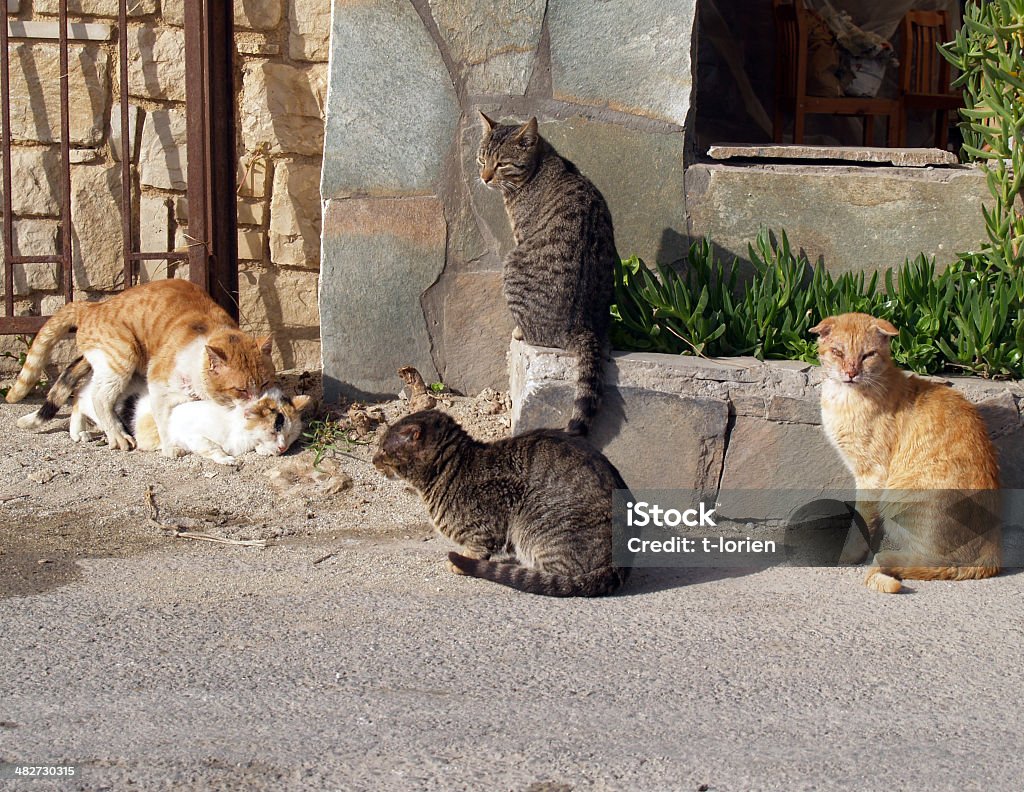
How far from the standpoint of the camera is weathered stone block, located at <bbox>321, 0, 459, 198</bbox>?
5645mm

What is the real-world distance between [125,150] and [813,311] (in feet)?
12.6

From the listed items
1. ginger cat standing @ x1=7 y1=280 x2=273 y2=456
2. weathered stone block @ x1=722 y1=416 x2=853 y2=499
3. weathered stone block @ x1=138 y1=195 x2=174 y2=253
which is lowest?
weathered stone block @ x1=722 y1=416 x2=853 y2=499

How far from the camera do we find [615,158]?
574 centimetres

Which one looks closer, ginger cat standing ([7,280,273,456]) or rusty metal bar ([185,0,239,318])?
ginger cat standing ([7,280,273,456])

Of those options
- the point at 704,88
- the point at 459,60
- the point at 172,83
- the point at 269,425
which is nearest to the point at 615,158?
the point at 459,60

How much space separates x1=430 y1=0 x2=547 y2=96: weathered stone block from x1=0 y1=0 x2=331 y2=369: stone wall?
113 cm

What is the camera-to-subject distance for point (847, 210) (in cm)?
565

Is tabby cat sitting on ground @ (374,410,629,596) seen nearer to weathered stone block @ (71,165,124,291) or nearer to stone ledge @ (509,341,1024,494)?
stone ledge @ (509,341,1024,494)

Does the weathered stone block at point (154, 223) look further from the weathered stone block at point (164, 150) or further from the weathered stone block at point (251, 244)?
the weathered stone block at point (251, 244)

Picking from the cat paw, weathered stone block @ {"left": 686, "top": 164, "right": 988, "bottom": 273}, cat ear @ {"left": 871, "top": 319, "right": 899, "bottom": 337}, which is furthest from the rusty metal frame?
cat ear @ {"left": 871, "top": 319, "right": 899, "bottom": 337}

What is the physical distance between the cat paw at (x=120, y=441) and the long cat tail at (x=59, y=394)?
0.39 meters

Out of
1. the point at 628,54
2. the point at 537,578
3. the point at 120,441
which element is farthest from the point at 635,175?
the point at 120,441

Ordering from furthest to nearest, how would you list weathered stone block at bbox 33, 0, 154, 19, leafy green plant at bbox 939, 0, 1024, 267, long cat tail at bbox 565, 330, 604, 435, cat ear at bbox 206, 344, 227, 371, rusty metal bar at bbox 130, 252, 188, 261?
weathered stone block at bbox 33, 0, 154, 19 → rusty metal bar at bbox 130, 252, 188, 261 → cat ear at bbox 206, 344, 227, 371 → leafy green plant at bbox 939, 0, 1024, 267 → long cat tail at bbox 565, 330, 604, 435

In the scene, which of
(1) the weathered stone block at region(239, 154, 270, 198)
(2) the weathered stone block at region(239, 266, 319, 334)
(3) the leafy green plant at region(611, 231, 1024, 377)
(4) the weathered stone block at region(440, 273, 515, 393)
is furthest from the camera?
(2) the weathered stone block at region(239, 266, 319, 334)
